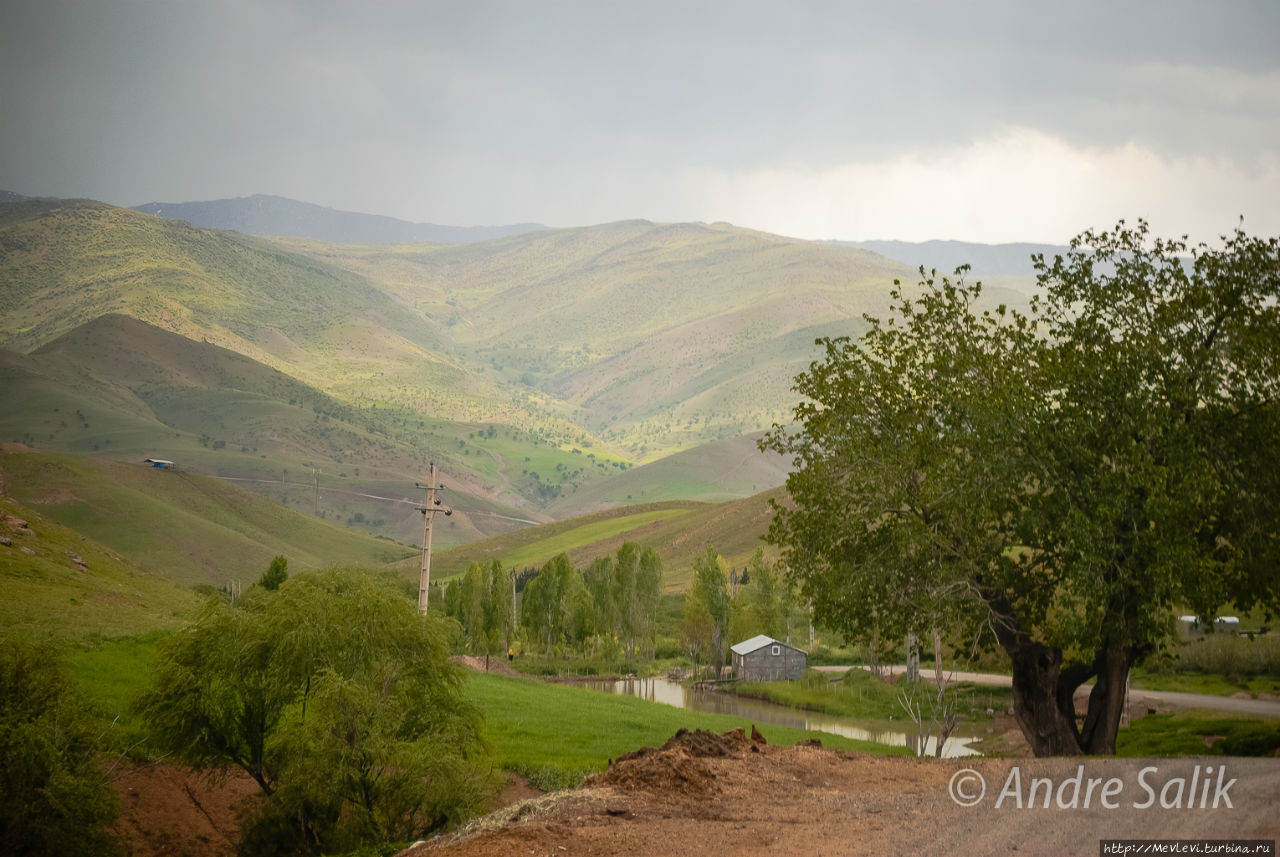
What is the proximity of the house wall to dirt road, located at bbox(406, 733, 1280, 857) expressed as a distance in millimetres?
62620

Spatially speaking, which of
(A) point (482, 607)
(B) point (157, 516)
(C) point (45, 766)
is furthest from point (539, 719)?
(B) point (157, 516)

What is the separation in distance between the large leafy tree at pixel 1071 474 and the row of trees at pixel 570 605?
72267 mm

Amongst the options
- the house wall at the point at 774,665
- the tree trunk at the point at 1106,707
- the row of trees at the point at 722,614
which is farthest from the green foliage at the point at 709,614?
the tree trunk at the point at 1106,707

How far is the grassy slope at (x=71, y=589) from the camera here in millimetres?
40875

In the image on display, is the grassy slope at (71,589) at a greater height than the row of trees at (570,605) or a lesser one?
greater

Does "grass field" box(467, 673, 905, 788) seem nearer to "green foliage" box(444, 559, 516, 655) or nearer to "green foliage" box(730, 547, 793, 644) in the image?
"green foliage" box(444, 559, 516, 655)

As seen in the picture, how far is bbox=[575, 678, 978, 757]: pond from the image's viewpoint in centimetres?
5528

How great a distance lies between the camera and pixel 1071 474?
25000 mm

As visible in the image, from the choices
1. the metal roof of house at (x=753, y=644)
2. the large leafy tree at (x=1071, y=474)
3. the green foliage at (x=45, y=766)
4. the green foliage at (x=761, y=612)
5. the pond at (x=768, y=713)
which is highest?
the large leafy tree at (x=1071, y=474)

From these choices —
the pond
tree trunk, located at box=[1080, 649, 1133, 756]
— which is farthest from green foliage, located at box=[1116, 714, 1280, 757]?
the pond

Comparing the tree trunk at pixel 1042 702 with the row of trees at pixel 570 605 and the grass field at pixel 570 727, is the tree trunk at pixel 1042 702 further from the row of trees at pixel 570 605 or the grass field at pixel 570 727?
the row of trees at pixel 570 605

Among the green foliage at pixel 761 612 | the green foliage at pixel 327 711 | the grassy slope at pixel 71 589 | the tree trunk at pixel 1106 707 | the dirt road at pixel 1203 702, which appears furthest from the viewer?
the green foliage at pixel 761 612

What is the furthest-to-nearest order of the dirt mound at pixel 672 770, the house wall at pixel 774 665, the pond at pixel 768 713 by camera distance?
the house wall at pixel 774 665
the pond at pixel 768 713
the dirt mound at pixel 672 770

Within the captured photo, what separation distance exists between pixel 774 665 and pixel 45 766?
6758 centimetres
